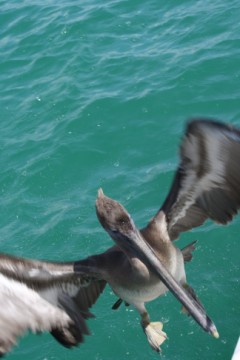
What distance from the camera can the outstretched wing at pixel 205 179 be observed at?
529 centimetres

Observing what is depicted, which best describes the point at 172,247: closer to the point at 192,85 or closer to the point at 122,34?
the point at 192,85

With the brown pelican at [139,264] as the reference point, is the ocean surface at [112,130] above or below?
below

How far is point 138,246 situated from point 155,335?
1221mm

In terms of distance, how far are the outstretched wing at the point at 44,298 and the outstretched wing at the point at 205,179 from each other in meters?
0.98

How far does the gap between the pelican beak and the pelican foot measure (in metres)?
0.91

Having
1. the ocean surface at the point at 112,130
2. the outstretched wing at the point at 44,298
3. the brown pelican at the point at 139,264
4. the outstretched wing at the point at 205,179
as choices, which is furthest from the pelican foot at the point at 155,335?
the ocean surface at the point at 112,130

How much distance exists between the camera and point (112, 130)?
35.8ft

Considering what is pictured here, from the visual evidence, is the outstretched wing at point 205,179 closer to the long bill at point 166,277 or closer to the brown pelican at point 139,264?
the brown pelican at point 139,264

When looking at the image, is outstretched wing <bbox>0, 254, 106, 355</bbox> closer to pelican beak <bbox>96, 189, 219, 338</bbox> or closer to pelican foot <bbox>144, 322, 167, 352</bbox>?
pelican foot <bbox>144, 322, 167, 352</bbox>

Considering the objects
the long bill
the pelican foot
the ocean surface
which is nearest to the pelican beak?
the long bill

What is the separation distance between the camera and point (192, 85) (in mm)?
11297

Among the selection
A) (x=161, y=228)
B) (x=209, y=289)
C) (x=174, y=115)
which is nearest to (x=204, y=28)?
(x=174, y=115)

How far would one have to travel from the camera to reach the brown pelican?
17.9ft

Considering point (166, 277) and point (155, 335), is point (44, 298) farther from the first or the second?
point (166, 277)
